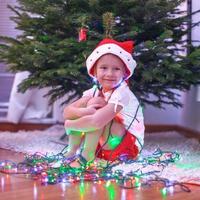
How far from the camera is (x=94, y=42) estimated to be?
1.89m

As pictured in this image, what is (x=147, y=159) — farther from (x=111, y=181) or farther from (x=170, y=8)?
(x=170, y=8)

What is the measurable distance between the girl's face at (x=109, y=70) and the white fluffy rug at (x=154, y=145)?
30 centimetres

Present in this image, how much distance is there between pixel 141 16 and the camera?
1.98 m

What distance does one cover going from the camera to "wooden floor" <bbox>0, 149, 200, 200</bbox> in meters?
1.21

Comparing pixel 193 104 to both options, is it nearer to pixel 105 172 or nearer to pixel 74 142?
pixel 74 142

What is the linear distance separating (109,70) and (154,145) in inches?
25.7

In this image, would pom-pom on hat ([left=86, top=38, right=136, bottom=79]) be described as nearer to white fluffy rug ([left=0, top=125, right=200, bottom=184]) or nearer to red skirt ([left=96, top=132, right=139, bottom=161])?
red skirt ([left=96, top=132, right=139, bottom=161])

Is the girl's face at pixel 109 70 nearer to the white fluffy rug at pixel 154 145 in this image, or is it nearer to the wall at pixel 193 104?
the white fluffy rug at pixel 154 145

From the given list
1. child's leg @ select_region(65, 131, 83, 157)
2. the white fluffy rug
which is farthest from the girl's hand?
the white fluffy rug

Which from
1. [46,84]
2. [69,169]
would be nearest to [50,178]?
[69,169]

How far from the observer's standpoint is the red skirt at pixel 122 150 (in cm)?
162

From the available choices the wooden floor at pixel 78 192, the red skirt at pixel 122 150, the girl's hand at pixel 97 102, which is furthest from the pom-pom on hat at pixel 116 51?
the wooden floor at pixel 78 192

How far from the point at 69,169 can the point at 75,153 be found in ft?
0.51

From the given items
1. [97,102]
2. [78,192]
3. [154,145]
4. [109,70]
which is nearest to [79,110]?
[97,102]
